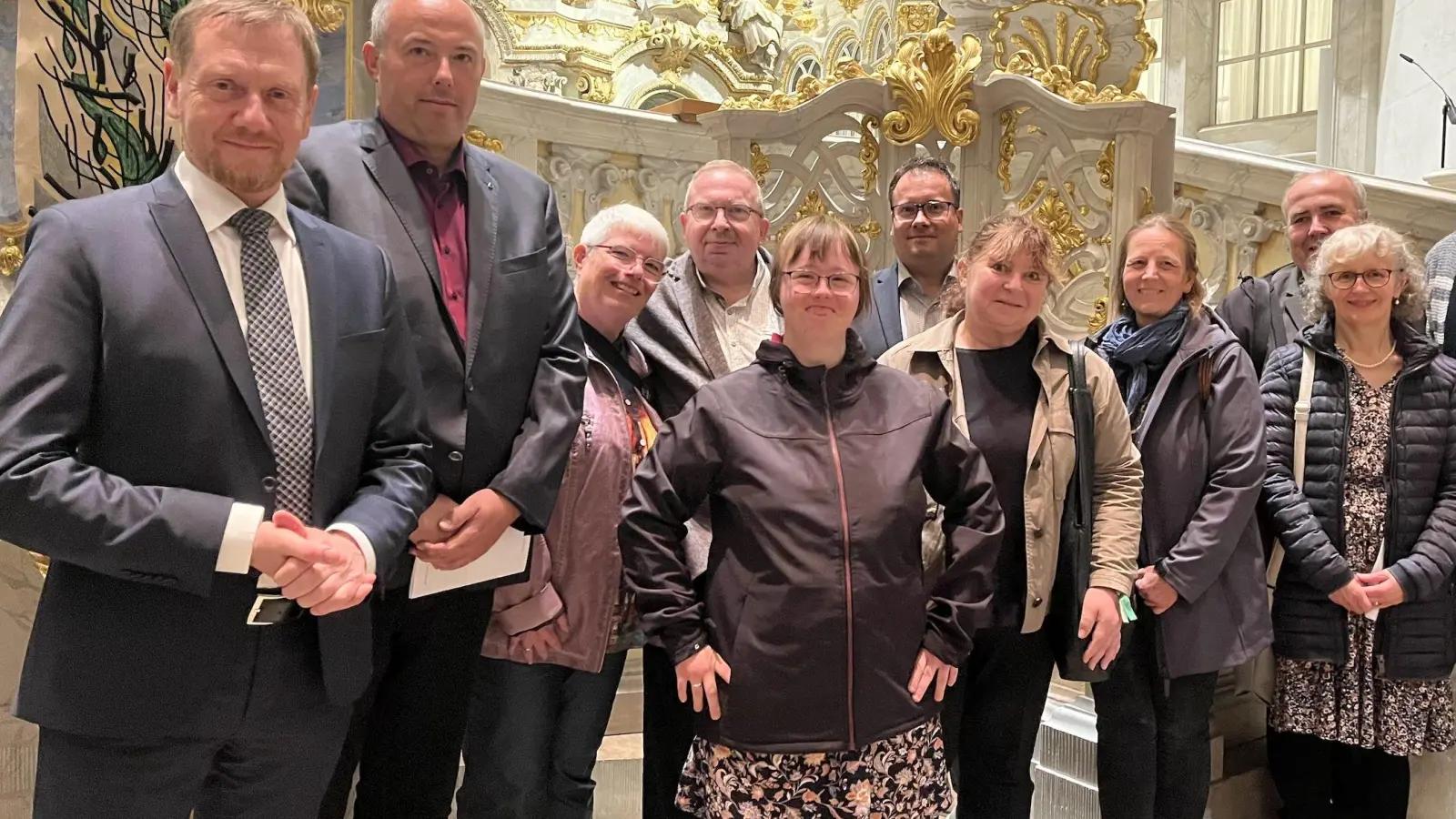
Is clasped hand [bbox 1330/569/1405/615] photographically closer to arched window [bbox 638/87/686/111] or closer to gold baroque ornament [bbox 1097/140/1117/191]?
gold baroque ornament [bbox 1097/140/1117/191]

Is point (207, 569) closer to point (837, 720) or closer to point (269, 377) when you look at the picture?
point (269, 377)

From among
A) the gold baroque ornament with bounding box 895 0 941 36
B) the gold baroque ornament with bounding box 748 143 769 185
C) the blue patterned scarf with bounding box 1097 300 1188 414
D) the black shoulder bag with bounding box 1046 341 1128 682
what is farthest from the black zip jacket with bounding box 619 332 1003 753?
the gold baroque ornament with bounding box 895 0 941 36

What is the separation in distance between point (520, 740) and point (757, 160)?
10.8 feet

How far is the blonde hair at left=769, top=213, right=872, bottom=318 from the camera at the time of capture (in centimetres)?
215

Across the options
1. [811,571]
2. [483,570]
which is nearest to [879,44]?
[811,571]

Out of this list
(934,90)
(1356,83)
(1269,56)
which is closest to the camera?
(934,90)

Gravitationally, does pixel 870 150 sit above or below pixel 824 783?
above

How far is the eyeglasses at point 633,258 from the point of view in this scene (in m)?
2.48

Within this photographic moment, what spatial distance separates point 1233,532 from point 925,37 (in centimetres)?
271

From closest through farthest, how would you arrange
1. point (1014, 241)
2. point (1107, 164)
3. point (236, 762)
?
point (236, 762) → point (1014, 241) → point (1107, 164)

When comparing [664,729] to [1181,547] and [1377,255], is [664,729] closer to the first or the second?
[1181,547]

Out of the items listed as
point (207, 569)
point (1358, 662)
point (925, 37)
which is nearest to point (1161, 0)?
point (925, 37)

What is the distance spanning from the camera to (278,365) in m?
1.62

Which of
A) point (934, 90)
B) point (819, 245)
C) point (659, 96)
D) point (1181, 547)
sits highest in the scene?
point (659, 96)
